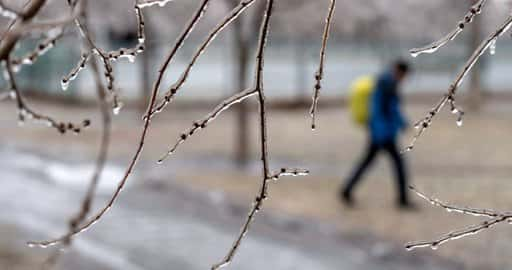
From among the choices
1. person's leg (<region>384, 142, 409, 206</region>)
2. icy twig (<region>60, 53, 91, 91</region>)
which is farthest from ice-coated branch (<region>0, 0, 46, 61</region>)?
person's leg (<region>384, 142, 409, 206</region>)

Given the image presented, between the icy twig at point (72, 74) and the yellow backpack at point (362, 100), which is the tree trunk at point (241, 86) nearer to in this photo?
the yellow backpack at point (362, 100)

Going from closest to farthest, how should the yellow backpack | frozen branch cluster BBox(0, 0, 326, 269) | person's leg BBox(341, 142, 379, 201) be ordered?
frozen branch cluster BBox(0, 0, 326, 269)
person's leg BBox(341, 142, 379, 201)
the yellow backpack

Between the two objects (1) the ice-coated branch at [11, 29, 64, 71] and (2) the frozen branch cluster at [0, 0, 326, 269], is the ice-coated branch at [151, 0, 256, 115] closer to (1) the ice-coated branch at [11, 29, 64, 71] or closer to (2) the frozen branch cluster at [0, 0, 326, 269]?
(2) the frozen branch cluster at [0, 0, 326, 269]

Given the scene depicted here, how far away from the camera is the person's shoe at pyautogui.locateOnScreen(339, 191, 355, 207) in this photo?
37.8 feet

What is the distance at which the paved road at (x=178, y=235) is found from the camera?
944 cm

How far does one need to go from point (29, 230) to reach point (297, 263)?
3279 mm

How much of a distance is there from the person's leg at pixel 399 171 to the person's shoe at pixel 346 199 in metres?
0.61

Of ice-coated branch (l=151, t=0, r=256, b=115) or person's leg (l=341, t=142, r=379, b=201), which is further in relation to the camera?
person's leg (l=341, t=142, r=379, b=201)

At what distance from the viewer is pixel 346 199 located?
458 inches

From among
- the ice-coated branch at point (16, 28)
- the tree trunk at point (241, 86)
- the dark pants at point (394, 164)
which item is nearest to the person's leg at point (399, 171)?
the dark pants at point (394, 164)

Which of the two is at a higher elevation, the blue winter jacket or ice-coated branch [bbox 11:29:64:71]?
the blue winter jacket

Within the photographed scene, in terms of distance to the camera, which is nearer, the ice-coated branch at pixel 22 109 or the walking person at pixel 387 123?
the ice-coated branch at pixel 22 109

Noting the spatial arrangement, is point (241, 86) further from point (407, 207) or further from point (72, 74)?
point (72, 74)

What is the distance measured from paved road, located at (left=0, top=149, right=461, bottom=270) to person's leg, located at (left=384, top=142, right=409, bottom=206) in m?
0.99
